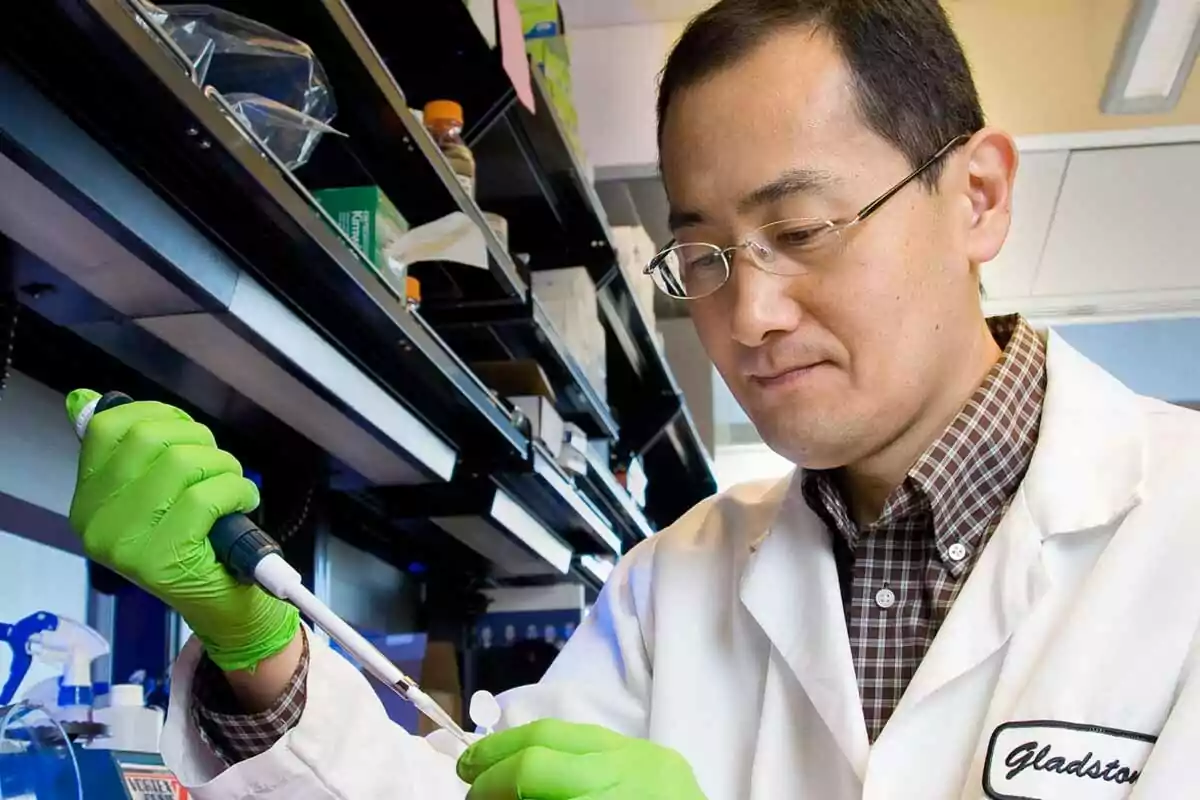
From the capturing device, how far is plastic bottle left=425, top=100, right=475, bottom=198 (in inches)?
74.6

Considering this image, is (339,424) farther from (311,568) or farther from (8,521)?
(311,568)

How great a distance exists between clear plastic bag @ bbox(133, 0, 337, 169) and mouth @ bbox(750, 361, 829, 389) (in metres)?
0.55

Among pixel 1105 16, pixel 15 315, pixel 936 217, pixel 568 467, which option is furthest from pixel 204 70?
pixel 1105 16

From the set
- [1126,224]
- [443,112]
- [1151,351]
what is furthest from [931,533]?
[1151,351]

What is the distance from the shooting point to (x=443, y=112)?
1.89 meters

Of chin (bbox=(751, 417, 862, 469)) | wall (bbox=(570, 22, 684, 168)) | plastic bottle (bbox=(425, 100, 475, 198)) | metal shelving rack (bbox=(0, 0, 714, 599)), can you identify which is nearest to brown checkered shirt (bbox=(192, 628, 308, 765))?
metal shelving rack (bbox=(0, 0, 714, 599))

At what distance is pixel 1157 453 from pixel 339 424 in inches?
40.1

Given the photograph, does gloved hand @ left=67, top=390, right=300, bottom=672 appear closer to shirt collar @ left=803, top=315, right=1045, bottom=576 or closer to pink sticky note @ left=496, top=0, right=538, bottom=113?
shirt collar @ left=803, top=315, right=1045, bottom=576

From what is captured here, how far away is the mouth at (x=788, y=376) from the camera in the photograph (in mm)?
1120

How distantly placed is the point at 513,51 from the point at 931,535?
1.13m

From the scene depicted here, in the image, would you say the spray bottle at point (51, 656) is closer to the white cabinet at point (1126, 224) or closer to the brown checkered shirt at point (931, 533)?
the brown checkered shirt at point (931, 533)

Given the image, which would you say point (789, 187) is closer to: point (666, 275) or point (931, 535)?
point (666, 275)

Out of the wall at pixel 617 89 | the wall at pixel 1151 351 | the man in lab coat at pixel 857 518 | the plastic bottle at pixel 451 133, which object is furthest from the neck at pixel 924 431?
the wall at pixel 1151 351

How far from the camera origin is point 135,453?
90 centimetres
